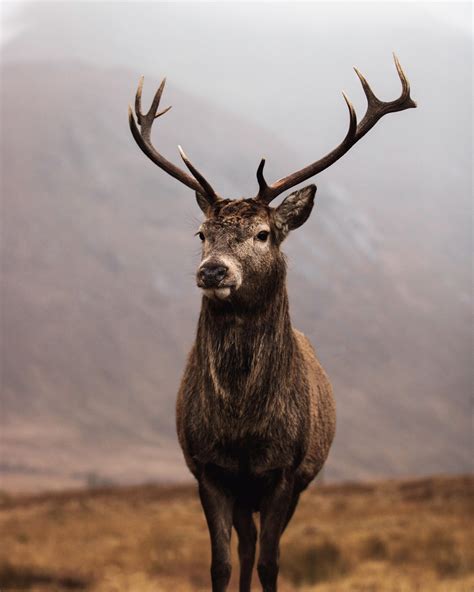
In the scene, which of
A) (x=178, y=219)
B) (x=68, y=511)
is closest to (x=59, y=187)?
(x=178, y=219)

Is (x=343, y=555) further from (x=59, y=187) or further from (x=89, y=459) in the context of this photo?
(x=59, y=187)

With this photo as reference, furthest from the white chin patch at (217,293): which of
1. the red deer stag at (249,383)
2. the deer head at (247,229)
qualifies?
the red deer stag at (249,383)

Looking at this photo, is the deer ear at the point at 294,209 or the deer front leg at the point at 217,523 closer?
the deer front leg at the point at 217,523

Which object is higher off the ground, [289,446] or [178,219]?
[178,219]

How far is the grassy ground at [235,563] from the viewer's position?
59.0 ft

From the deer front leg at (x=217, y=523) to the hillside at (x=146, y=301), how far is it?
215 feet

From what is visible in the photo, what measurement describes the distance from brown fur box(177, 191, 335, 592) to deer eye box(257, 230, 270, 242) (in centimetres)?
6

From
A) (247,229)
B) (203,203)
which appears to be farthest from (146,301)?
(247,229)

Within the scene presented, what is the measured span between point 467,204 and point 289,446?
424 ft

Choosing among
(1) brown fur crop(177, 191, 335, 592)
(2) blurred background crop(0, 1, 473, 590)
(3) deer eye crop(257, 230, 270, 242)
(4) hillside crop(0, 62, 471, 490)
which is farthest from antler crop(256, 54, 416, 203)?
(4) hillside crop(0, 62, 471, 490)

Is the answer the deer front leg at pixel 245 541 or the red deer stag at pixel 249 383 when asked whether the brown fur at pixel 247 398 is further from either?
the deer front leg at pixel 245 541

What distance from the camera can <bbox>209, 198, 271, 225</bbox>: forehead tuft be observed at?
7.56 m

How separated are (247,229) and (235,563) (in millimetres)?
12966

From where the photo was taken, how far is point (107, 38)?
6196 inches
